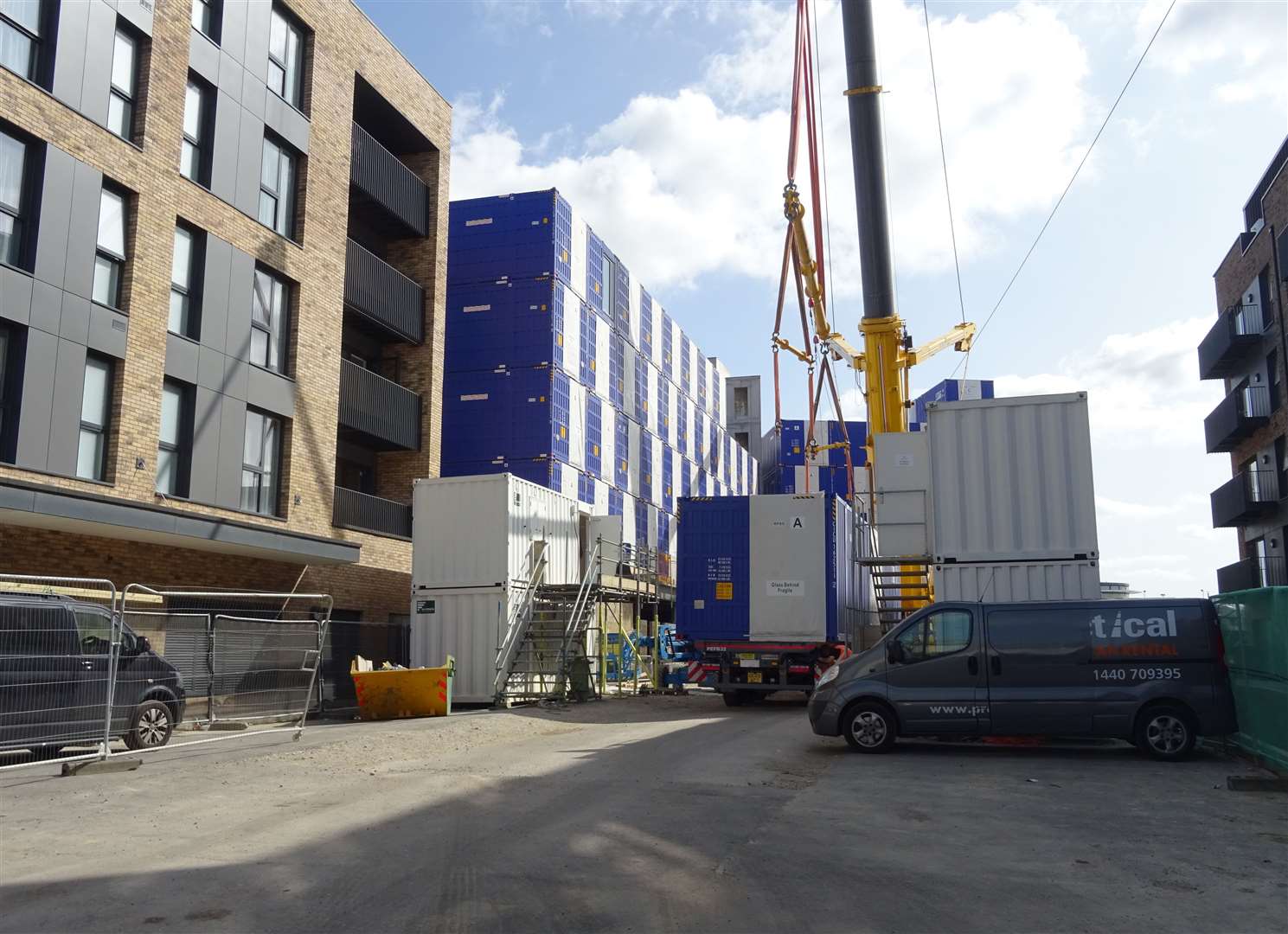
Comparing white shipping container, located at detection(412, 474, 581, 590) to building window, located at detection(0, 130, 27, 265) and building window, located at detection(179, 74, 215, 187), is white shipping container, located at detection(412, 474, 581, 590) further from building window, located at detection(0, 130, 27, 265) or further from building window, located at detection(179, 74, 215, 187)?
building window, located at detection(0, 130, 27, 265)

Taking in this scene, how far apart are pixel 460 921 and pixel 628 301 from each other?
3299cm

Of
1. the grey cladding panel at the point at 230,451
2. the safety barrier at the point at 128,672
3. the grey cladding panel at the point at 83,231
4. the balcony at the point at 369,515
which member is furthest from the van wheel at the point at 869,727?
the balcony at the point at 369,515

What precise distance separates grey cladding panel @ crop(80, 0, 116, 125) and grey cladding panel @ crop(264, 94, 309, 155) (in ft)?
13.0

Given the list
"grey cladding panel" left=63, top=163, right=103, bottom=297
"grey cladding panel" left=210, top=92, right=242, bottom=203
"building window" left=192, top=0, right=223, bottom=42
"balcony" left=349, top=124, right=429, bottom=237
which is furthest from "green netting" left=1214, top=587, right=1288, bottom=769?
"balcony" left=349, top=124, right=429, bottom=237

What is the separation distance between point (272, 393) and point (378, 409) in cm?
372

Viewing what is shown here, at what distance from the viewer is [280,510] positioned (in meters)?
20.3

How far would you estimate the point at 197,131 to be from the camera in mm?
19062

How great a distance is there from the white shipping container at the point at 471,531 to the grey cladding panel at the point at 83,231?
21.3 feet

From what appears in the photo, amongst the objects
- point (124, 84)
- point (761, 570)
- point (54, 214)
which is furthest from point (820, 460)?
point (54, 214)

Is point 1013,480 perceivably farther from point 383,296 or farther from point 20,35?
point 20,35

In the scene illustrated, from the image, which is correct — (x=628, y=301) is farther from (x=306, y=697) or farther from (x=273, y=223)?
(x=306, y=697)

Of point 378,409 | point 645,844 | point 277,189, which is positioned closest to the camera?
point 645,844

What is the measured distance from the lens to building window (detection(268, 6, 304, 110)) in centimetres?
2116

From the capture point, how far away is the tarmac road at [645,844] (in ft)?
17.3
